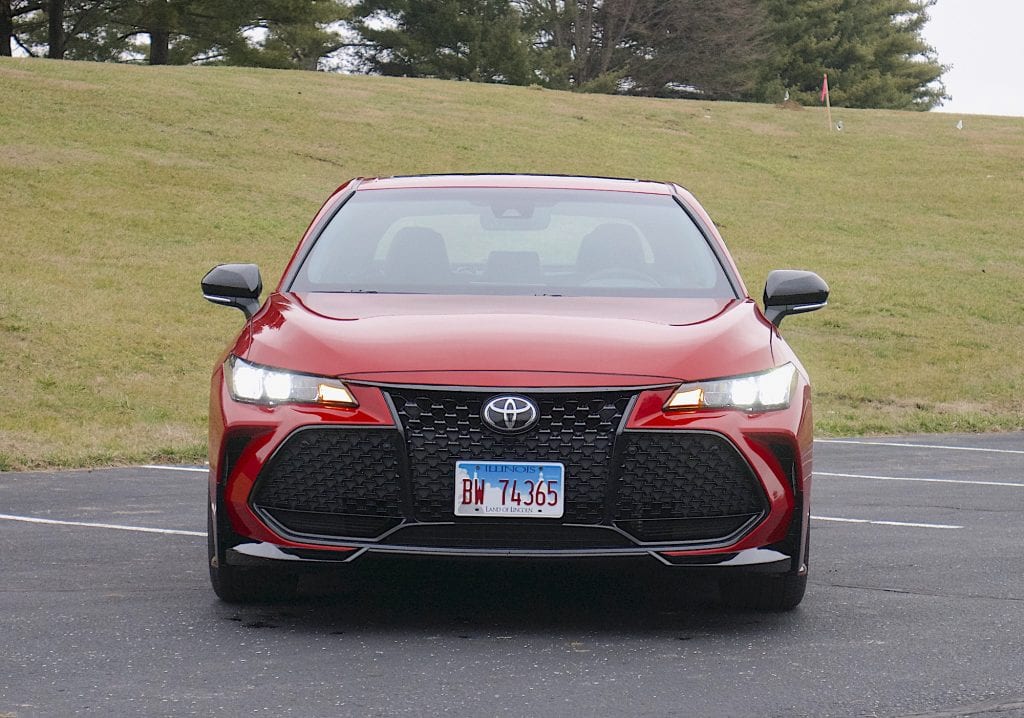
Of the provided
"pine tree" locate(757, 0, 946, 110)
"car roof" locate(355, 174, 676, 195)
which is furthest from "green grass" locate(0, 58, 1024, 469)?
"pine tree" locate(757, 0, 946, 110)

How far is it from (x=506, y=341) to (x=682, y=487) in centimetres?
74

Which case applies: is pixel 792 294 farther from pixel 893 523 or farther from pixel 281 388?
pixel 893 523

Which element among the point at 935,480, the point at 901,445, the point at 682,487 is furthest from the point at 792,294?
the point at 901,445

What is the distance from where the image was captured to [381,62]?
205 ft

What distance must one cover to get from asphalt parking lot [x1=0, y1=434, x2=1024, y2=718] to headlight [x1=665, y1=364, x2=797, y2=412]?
0.57m

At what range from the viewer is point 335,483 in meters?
5.14

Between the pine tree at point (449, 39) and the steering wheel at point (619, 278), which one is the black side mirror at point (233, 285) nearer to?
the steering wheel at point (619, 278)

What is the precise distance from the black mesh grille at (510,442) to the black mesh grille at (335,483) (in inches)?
3.5

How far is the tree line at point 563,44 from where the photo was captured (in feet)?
188

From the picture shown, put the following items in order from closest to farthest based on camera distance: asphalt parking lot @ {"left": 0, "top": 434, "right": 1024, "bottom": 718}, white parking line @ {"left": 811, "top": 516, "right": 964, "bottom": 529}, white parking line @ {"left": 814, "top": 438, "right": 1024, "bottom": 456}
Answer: asphalt parking lot @ {"left": 0, "top": 434, "right": 1024, "bottom": 718} < white parking line @ {"left": 811, "top": 516, "right": 964, "bottom": 529} < white parking line @ {"left": 814, "top": 438, "right": 1024, "bottom": 456}

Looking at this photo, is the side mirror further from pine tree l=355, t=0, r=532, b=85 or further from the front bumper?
pine tree l=355, t=0, r=532, b=85

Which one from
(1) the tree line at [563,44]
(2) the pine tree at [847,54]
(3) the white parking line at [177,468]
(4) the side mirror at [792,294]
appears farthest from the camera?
(2) the pine tree at [847,54]

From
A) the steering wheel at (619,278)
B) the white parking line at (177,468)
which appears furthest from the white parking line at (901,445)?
the steering wheel at (619,278)

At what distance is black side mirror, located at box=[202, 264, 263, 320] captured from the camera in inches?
247
